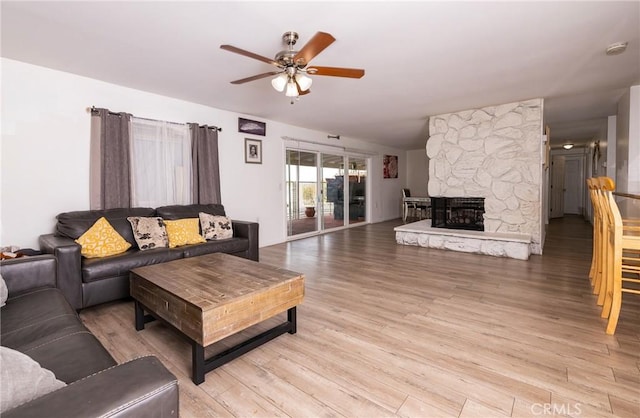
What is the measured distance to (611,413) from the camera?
1466 millimetres

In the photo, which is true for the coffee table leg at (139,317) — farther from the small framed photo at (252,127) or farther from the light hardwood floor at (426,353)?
the small framed photo at (252,127)

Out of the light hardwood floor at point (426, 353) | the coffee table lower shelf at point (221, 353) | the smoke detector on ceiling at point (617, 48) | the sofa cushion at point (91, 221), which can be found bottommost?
the light hardwood floor at point (426, 353)

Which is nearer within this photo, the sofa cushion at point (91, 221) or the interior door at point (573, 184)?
the sofa cushion at point (91, 221)

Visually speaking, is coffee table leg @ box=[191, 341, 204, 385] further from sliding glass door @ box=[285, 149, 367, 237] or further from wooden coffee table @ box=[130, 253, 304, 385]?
sliding glass door @ box=[285, 149, 367, 237]

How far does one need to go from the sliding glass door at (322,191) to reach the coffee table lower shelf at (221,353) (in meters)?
3.94

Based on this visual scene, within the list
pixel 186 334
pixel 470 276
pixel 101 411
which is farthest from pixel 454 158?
pixel 101 411

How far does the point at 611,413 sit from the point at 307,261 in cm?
345

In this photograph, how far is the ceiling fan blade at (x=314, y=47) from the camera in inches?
76.1

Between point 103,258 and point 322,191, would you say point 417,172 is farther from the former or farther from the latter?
point 103,258

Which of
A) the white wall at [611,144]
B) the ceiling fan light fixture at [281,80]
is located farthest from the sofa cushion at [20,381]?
the white wall at [611,144]

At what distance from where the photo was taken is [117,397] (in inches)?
30.4

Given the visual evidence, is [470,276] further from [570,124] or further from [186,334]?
[570,124]

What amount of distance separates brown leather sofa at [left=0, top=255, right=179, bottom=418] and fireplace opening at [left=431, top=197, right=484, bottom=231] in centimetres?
539

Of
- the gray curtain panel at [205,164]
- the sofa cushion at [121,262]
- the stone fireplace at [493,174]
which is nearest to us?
the sofa cushion at [121,262]
